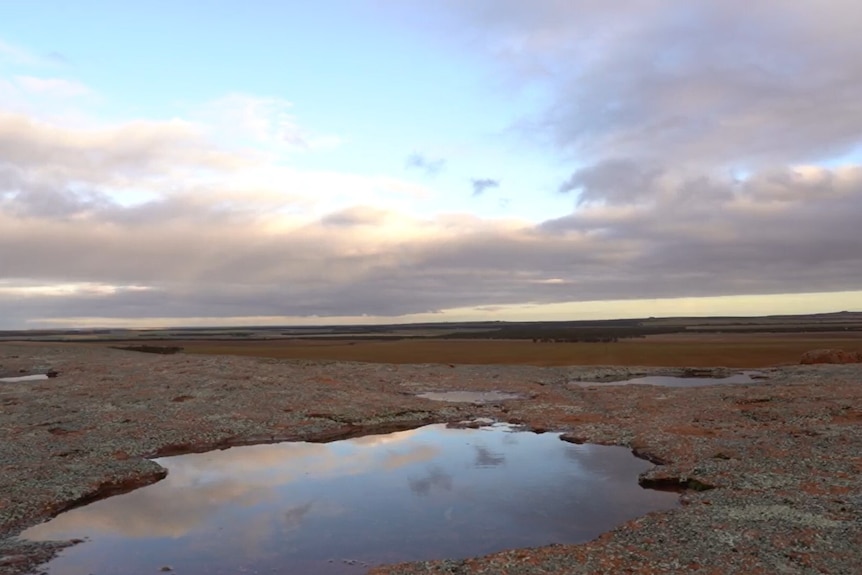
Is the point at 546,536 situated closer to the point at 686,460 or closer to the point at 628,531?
the point at 628,531

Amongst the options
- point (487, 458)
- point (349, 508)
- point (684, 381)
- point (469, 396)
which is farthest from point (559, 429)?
point (684, 381)

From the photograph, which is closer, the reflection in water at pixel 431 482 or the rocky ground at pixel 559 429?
the rocky ground at pixel 559 429

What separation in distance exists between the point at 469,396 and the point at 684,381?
21.5 m

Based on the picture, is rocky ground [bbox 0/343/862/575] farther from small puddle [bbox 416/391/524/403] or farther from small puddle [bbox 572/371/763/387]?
small puddle [bbox 572/371/763/387]

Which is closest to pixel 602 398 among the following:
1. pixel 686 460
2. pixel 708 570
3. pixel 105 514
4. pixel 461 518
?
pixel 686 460

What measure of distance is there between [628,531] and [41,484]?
20830 millimetres

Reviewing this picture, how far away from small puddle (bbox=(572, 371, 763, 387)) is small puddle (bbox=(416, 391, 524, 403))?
9.02m

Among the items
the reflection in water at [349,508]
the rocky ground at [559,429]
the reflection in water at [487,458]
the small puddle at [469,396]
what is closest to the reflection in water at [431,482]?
the reflection in water at [349,508]

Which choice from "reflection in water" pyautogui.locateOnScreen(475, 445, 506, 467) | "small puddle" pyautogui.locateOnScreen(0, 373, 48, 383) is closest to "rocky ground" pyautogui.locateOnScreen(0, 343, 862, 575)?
"small puddle" pyautogui.locateOnScreen(0, 373, 48, 383)

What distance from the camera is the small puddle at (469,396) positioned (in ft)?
149

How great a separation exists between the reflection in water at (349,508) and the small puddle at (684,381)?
26168mm

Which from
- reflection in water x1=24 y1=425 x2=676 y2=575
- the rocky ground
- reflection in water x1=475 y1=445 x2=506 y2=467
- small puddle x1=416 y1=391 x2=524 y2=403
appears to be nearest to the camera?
the rocky ground

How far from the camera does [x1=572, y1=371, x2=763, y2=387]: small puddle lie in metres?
53.4

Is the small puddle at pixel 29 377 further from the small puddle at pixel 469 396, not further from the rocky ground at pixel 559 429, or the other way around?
the small puddle at pixel 469 396
